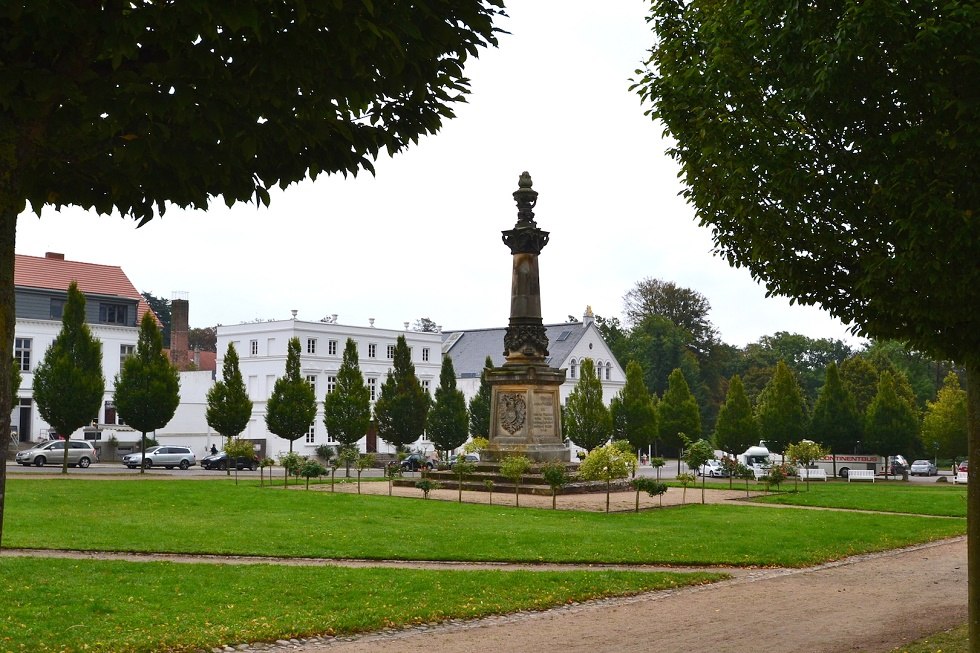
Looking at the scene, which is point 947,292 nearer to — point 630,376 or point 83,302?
point 83,302

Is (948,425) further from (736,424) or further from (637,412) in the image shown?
(637,412)

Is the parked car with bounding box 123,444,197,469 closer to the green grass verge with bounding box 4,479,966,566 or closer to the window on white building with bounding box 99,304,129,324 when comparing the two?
the window on white building with bounding box 99,304,129,324

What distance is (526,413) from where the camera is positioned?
31500 mm

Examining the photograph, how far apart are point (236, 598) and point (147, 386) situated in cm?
3176

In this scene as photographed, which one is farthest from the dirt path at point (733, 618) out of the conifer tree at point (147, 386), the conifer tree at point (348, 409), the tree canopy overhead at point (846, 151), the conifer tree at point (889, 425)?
the conifer tree at point (889, 425)

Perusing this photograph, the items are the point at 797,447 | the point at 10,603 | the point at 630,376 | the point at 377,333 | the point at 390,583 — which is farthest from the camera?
the point at 377,333

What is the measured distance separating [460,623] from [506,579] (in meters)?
2.72

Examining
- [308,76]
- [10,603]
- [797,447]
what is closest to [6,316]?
[308,76]

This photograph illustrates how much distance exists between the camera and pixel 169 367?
4147 centimetres

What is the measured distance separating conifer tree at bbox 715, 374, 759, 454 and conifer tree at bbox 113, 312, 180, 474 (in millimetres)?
27110

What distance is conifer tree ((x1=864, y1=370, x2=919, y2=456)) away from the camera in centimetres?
4994

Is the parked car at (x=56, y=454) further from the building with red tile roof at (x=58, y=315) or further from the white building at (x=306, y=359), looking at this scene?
the white building at (x=306, y=359)

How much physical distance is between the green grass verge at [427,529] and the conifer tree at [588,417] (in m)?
24.6

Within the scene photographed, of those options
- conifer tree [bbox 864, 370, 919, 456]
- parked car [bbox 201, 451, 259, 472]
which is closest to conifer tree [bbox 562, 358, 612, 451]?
conifer tree [bbox 864, 370, 919, 456]
